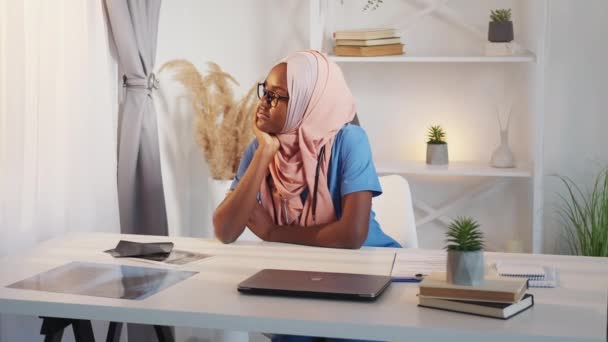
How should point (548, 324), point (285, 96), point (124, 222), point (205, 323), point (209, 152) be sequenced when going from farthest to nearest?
point (209, 152) < point (124, 222) < point (285, 96) < point (205, 323) < point (548, 324)

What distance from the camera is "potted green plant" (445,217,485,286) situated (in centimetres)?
182

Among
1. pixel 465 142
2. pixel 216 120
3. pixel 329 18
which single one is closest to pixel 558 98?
pixel 465 142

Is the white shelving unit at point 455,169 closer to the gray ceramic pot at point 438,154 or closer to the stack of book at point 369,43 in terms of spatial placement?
the gray ceramic pot at point 438,154

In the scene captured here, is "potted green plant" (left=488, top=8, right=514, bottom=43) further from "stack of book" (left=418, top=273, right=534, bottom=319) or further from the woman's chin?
"stack of book" (left=418, top=273, right=534, bottom=319)

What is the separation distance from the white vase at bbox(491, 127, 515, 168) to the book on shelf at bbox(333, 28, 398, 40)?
2.05 ft

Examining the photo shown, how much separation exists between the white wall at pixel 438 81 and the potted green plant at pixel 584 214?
0.24ft

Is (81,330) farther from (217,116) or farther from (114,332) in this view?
(217,116)

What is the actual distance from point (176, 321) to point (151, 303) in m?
0.09

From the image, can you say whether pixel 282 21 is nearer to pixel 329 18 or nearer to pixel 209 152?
pixel 329 18

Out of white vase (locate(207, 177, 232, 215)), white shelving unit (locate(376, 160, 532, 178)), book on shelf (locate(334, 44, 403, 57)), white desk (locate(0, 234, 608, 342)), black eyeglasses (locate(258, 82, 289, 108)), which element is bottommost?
white desk (locate(0, 234, 608, 342))

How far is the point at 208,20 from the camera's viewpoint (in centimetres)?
406

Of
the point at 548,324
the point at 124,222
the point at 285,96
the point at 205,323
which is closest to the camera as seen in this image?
the point at 548,324

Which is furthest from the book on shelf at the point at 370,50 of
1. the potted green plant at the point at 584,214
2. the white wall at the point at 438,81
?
the potted green plant at the point at 584,214

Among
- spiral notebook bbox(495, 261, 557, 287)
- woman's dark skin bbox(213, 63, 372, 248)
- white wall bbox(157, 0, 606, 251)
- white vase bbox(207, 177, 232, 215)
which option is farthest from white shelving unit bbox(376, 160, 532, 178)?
spiral notebook bbox(495, 261, 557, 287)
